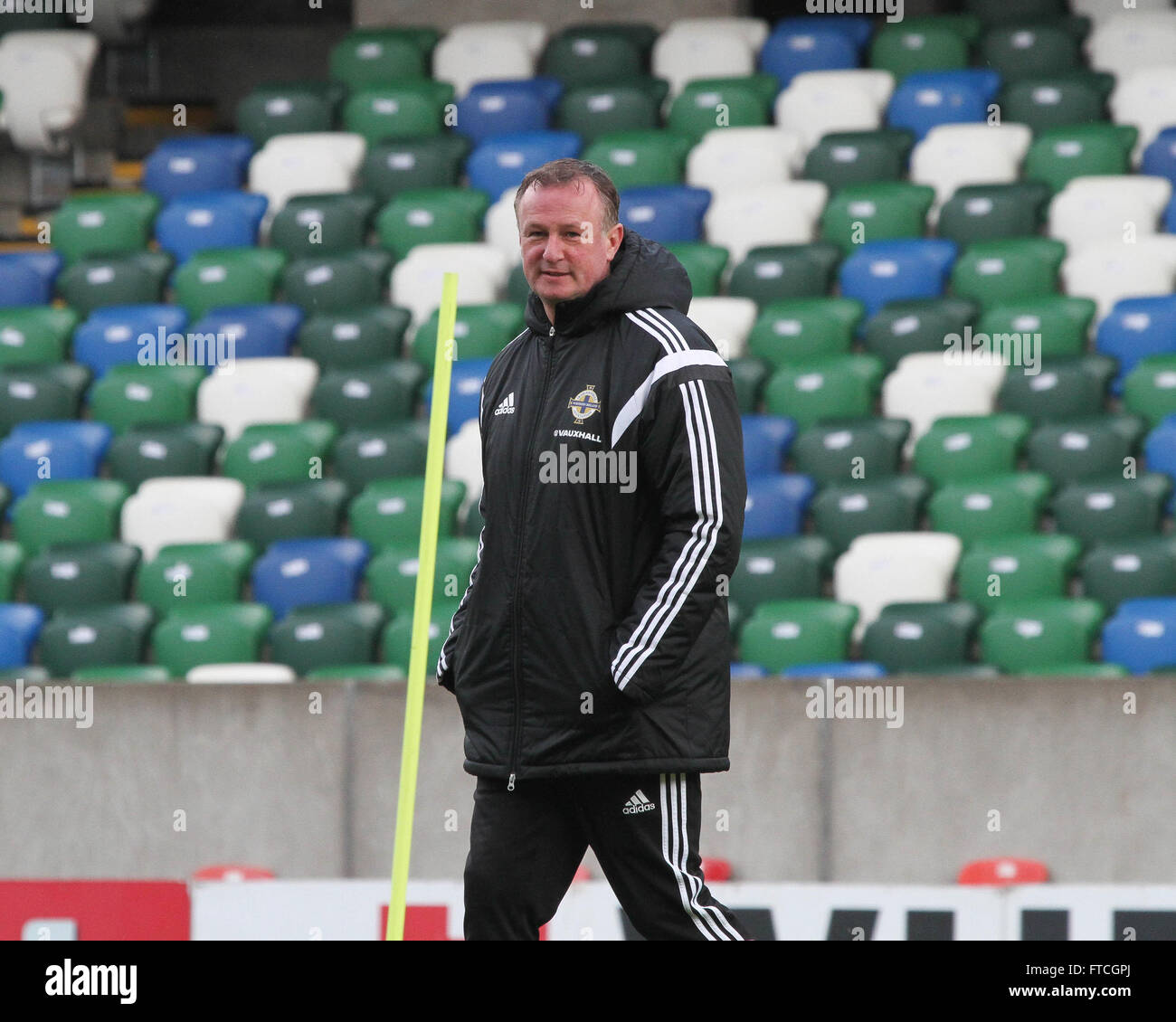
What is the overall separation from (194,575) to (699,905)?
4.34 meters

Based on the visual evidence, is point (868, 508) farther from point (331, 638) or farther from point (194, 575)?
point (194, 575)

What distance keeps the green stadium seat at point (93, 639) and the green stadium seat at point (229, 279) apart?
77.6 inches

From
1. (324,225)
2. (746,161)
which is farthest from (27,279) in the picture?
(746,161)

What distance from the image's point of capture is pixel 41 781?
582 centimetres

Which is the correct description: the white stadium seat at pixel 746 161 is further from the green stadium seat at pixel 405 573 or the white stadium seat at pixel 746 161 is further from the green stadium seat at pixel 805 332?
the green stadium seat at pixel 405 573

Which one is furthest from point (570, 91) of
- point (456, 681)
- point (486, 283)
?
point (456, 681)

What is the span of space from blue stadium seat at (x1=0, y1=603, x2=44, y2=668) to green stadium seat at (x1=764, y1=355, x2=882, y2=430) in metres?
2.83

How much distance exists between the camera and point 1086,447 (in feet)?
22.0

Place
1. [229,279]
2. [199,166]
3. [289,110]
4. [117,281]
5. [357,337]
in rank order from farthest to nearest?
1. [289,110]
2. [199,166]
3. [117,281]
4. [229,279]
5. [357,337]

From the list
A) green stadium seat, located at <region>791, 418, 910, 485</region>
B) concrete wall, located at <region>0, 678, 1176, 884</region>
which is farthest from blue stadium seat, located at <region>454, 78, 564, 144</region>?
concrete wall, located at <region>0, 678, 1176, 884</region>

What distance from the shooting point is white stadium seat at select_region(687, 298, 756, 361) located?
24.3 ft

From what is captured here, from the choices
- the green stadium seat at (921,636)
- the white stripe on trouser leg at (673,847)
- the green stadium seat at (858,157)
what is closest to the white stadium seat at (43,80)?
the green stadium seat at (858,157)
